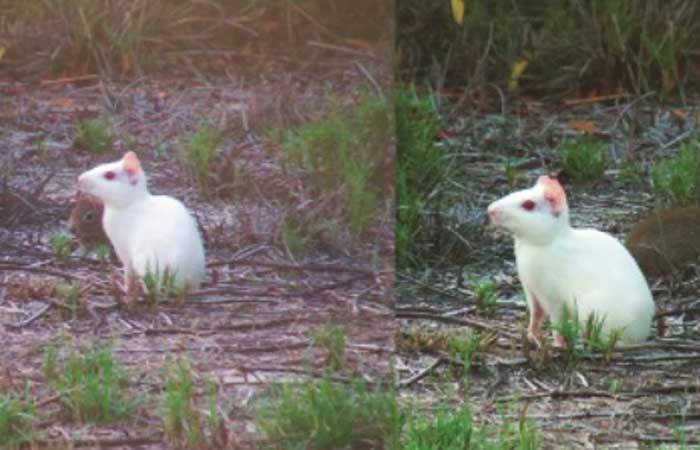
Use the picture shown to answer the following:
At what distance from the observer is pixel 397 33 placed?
4.16 metres

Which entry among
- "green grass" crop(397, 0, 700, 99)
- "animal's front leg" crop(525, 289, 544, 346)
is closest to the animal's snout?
"animal's front leg" crop(525, 289, 544, 346)

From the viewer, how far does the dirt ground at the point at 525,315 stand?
147 inches

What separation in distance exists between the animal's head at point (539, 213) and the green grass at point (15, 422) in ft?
2.86

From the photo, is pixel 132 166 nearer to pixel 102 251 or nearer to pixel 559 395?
pixel 102 251

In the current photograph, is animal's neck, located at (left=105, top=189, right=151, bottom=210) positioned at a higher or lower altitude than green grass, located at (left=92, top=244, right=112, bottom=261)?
higher

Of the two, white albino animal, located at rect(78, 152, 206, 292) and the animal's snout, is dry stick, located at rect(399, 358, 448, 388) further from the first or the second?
white albino animal, located at rect(78, 152, 206, 292)

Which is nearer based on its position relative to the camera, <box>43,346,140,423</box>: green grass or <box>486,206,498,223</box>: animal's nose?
<box>43,346,140,423</box>: green grass

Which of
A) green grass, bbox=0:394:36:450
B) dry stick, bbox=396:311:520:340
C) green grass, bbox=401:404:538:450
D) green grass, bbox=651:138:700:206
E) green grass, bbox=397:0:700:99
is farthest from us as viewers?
green grass, bbox=397:0:700:99

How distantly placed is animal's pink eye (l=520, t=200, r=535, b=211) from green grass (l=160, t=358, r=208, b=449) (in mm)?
654

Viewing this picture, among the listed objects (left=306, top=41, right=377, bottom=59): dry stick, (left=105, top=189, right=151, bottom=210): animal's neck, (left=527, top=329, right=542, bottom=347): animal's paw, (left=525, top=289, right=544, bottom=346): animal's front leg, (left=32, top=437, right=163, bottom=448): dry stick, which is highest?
(left=306, top=41, right=377, bottom=59): dry stick

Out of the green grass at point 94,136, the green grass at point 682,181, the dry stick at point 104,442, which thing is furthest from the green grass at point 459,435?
the green grass at point 94,136

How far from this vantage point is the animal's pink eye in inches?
147

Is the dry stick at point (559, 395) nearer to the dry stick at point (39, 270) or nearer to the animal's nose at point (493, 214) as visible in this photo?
the animal's nose at point (493, 214)

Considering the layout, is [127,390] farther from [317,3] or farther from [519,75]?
[519,75]
